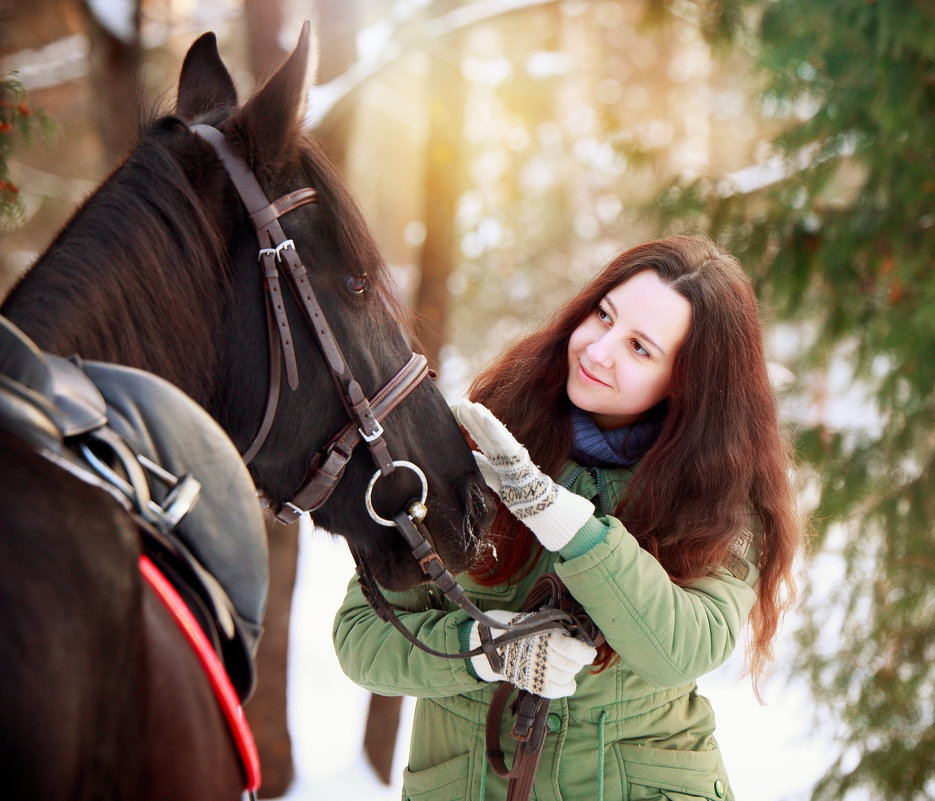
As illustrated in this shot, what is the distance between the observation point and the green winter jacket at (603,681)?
4.68ft

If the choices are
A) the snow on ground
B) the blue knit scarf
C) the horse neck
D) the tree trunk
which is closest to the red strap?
the horse neck

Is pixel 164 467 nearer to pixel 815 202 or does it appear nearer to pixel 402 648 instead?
pixel 402 648

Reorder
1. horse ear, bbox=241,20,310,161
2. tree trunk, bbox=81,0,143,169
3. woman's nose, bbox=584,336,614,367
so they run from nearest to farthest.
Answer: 1. horse ear, bbox=241,20,310,161
2. woman's nose, bbox=584,336,614,367
3. tree trunk, bbox=81,0,143,169

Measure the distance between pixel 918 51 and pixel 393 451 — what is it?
3.09m

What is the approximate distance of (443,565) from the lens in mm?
1524

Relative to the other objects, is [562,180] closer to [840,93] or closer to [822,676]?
[840,93]

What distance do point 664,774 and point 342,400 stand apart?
98 cm

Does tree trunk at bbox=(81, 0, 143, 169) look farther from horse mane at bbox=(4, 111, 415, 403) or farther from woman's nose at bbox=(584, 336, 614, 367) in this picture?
woman's nose at bbox=(584, 336, 614, 367)

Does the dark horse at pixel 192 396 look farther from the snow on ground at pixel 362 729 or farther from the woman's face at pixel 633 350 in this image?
the snow on ground at pixel 362 729

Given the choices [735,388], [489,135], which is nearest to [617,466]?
[735,388]

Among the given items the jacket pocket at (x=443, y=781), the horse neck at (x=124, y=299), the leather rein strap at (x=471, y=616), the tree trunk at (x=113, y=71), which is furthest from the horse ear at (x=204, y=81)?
the tree trunk at (x=113, y=71)

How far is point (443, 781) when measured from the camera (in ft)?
5.19

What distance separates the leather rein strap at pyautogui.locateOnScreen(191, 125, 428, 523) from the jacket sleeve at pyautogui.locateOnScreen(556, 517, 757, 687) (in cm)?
44

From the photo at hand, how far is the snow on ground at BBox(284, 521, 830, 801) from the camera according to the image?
4738mm
